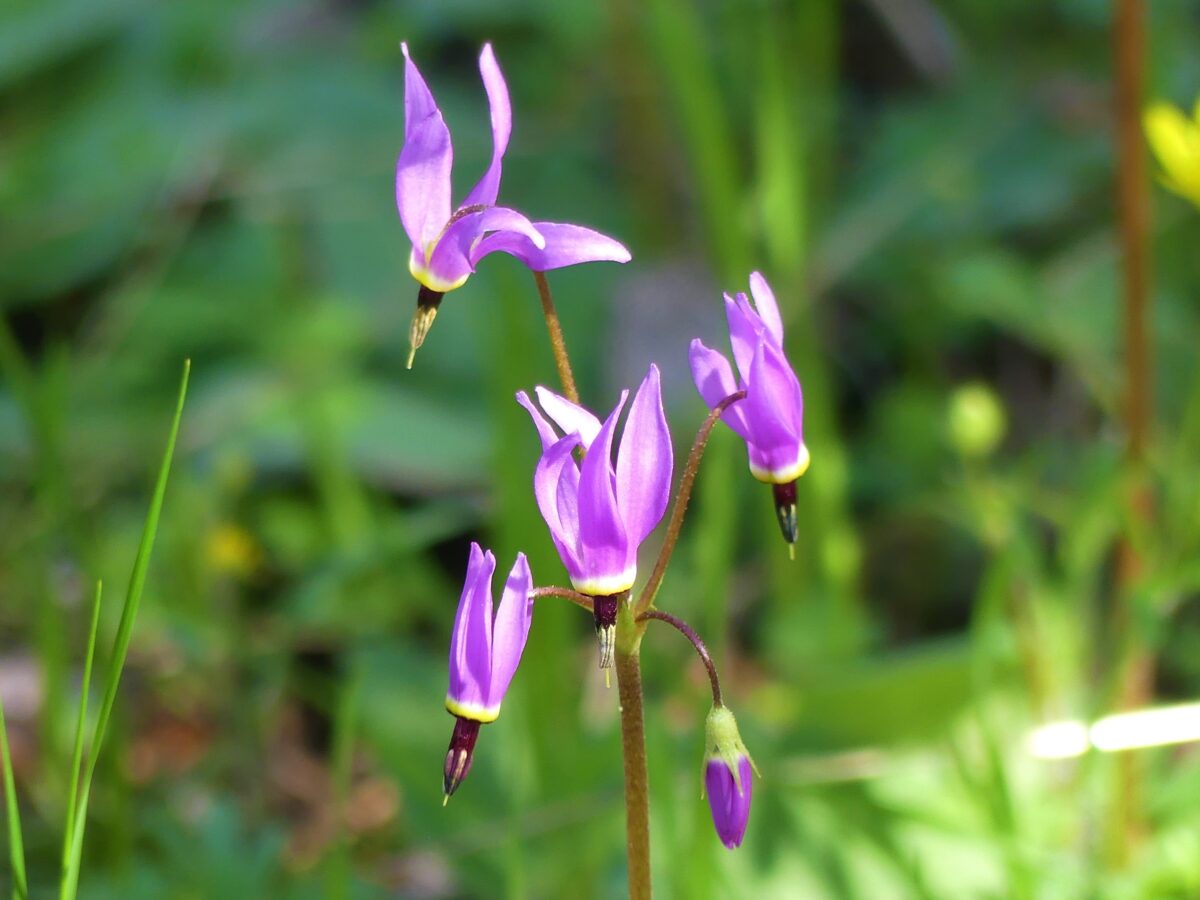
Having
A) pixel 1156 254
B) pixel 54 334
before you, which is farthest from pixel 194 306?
pixel 1156 254

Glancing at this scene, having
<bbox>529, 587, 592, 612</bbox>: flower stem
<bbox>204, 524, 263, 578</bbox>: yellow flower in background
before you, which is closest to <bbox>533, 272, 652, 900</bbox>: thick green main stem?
<bbox>529, 587, 592, 612</bbox>: flower stem

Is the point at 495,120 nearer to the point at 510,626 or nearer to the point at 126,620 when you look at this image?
the point at 510,626

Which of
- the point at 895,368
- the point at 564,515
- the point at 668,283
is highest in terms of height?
the point at 564,515

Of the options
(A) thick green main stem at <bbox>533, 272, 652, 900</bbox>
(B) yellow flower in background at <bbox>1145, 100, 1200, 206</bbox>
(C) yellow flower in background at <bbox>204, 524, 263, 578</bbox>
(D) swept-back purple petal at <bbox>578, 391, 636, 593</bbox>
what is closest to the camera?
(D) swept-back purple petal at <bbox>578, 391, 636, 593</bbox>

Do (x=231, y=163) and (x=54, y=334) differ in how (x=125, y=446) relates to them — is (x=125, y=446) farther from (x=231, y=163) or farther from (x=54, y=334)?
(x=231, y=163)

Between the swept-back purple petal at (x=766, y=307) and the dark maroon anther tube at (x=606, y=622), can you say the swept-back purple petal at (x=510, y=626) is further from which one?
the swept-back purple petal at (x=766, y=307)

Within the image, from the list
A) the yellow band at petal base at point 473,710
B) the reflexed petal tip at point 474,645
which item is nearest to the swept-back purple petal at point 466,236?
the reflexed petal tip at point 474,645

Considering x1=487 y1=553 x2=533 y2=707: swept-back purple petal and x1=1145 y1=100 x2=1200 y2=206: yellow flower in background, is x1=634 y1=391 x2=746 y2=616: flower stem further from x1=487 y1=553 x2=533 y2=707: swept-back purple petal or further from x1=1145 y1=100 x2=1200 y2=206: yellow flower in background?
x1=1145 y1=100 x2=1200 y2=206: yellow flower in background
